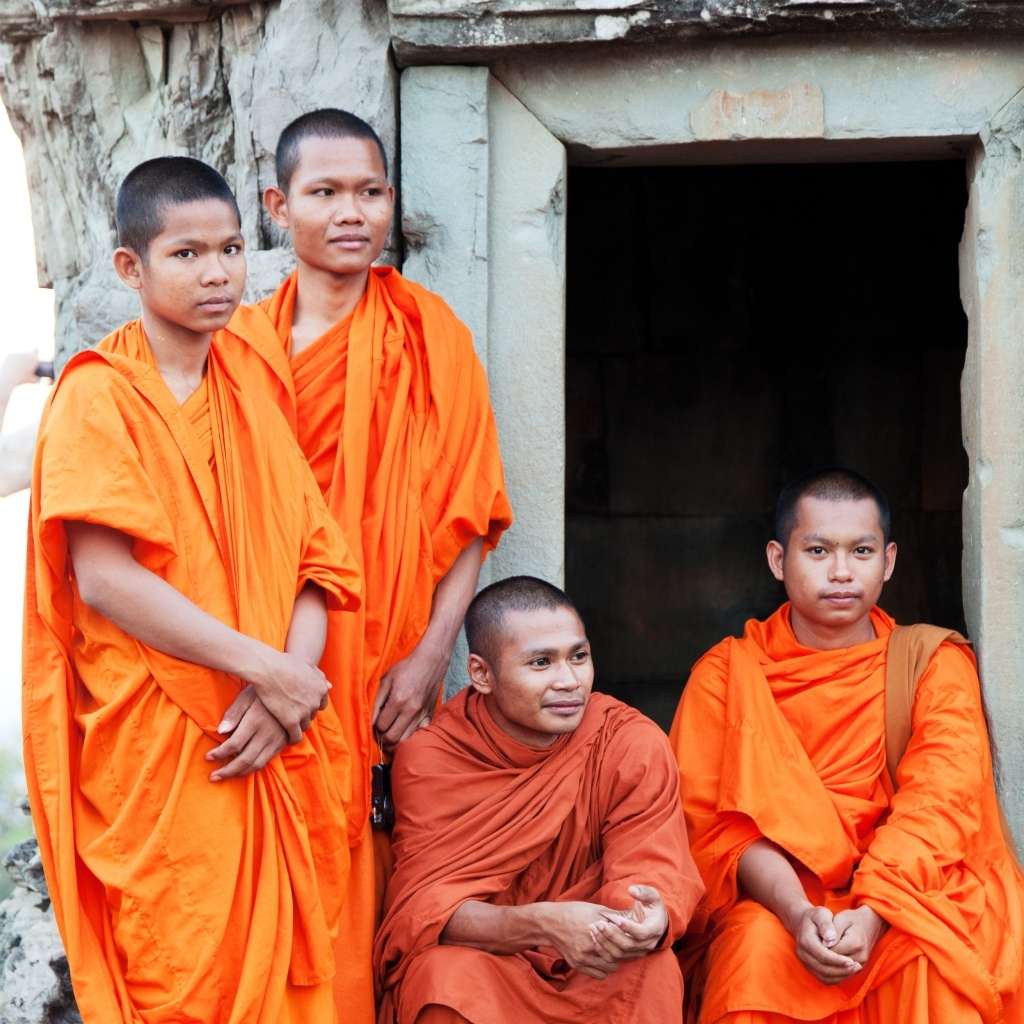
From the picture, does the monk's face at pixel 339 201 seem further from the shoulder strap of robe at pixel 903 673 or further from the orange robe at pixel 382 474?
the shoulder strap of robe at pixel 903 673

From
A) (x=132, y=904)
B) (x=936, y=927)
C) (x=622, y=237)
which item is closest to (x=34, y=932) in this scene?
(x=132, y=904)

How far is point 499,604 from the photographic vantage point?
3.86 m

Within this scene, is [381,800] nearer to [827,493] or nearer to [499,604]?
[499,604]

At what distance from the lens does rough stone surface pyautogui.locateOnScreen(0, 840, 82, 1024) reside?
13.4ft

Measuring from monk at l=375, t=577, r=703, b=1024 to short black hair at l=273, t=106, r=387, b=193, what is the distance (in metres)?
1.08

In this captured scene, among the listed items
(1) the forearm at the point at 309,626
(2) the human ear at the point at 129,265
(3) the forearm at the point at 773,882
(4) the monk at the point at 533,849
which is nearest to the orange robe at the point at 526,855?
(4) the monk at the point at 533,849

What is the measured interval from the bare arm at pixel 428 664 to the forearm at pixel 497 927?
0.47m

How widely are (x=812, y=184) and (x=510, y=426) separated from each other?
267cm

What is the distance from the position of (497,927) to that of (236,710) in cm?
73

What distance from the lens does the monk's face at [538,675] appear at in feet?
12.2

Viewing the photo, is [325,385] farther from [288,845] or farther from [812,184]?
[812,184]

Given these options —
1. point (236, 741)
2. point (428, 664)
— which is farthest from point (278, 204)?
point (236, 741)

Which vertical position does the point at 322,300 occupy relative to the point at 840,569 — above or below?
above

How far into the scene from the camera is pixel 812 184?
6527 mm
